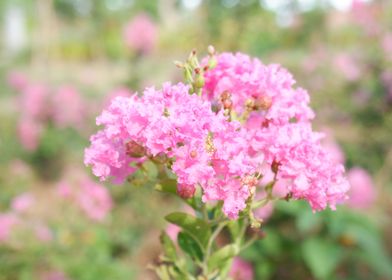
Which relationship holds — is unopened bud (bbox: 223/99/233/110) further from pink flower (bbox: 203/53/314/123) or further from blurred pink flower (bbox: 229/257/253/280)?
blurred pink flower (bbox: 229/257/253/280)

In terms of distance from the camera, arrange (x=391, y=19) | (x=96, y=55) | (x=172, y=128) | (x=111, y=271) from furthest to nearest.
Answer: (x=96, y=55)
(x=391, y=19)
(x=111, y=271)
(x=172, y=128)

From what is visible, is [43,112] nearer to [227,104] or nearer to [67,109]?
[67,109]

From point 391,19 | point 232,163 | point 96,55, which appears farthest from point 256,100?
point 96,55

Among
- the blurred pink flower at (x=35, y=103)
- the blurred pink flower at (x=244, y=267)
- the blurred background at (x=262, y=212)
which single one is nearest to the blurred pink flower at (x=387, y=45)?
the blurred background at (x=262, y=212)

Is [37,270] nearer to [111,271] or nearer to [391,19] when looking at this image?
[111,271]

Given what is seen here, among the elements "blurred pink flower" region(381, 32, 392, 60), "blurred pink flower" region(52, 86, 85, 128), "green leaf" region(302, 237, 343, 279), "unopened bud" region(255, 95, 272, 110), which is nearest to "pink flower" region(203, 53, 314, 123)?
"unopened bud" region(255, 95, 272, 110)

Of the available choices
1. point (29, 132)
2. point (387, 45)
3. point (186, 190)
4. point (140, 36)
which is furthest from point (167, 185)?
point (140, 36)

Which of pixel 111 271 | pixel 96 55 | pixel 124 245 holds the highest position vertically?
pixel 96 55
